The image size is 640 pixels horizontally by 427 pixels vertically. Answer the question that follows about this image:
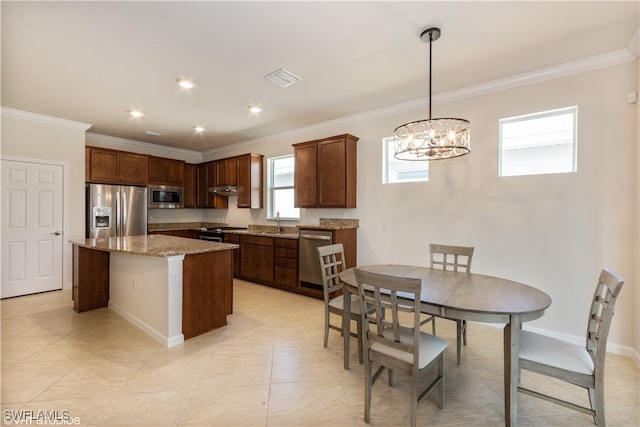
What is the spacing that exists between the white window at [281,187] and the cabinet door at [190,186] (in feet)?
6.95

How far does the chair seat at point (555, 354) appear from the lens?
1.64 m

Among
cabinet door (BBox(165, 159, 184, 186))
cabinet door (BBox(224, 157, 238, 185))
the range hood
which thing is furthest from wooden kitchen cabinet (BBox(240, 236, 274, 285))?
cabinet door (BBox(165, 159, 184, 186))

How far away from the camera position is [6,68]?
2881 millimetres

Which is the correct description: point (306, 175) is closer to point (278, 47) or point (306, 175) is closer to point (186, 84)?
point (186, 84)

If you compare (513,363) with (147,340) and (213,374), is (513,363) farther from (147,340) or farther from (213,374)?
(147,340)

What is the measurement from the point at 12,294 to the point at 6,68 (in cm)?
317

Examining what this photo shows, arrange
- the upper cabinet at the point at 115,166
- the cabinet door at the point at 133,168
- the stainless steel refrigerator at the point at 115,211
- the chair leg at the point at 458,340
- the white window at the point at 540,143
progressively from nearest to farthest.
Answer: the chair leg at the point at 458,340, the white window at the point at 540,143, the stainless steel refrigerator at the point at 115,211, the upper cabinet at the point at 115,166, the cabinet door at the point at 133,168

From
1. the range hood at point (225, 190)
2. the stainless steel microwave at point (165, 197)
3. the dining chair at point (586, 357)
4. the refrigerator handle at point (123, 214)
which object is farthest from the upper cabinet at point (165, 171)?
the dining chair at point (586, 357)

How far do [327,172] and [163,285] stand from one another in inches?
105

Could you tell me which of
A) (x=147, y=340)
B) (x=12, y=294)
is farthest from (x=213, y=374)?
(x=12, y=294)

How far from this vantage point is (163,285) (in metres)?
2.78

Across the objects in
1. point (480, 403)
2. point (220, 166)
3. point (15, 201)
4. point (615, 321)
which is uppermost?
point (220, 166)

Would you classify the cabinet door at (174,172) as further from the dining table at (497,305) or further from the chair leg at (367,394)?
the chair leg at (367,394)

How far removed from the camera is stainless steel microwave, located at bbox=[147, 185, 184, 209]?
19.0 ft
